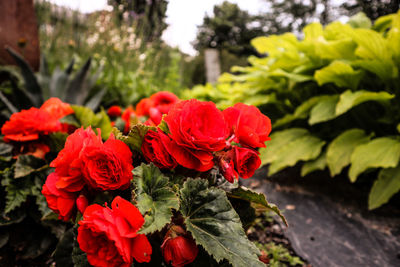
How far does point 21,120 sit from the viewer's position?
43.4 inches

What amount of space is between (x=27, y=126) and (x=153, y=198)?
811 mm

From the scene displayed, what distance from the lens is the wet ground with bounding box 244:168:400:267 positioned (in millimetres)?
1286

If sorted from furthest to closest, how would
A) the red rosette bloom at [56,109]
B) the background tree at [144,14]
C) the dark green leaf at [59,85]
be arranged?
the background tree at [144,14] → the dark green leaf at [59,85] → the red rosette bloom at [56,109]

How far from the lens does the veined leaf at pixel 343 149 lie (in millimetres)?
1614

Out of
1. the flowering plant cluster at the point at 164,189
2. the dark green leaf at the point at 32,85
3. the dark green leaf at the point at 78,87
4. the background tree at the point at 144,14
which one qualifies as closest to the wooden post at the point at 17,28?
the dark green leaf at the point at 32,85

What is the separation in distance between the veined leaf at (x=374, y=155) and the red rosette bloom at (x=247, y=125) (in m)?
1.04

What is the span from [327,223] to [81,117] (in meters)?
1.49

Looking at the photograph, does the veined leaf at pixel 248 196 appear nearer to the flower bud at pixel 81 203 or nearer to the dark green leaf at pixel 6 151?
the flower bud at pixel 81 203

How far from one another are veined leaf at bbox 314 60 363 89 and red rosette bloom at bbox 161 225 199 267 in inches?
56.8

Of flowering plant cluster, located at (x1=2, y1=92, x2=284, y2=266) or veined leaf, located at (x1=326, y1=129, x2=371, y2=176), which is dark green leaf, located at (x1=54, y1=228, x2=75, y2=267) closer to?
flowering plant cluster, located at (x1=2, y1=92, x2=284, y2=266)

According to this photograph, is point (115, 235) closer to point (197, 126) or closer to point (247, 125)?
point (197, 126)

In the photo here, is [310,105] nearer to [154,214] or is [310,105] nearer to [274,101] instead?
[274,101]

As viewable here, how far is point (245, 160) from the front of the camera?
0.67m

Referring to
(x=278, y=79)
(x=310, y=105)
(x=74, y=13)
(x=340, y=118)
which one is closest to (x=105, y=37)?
(x=74, y=13)
